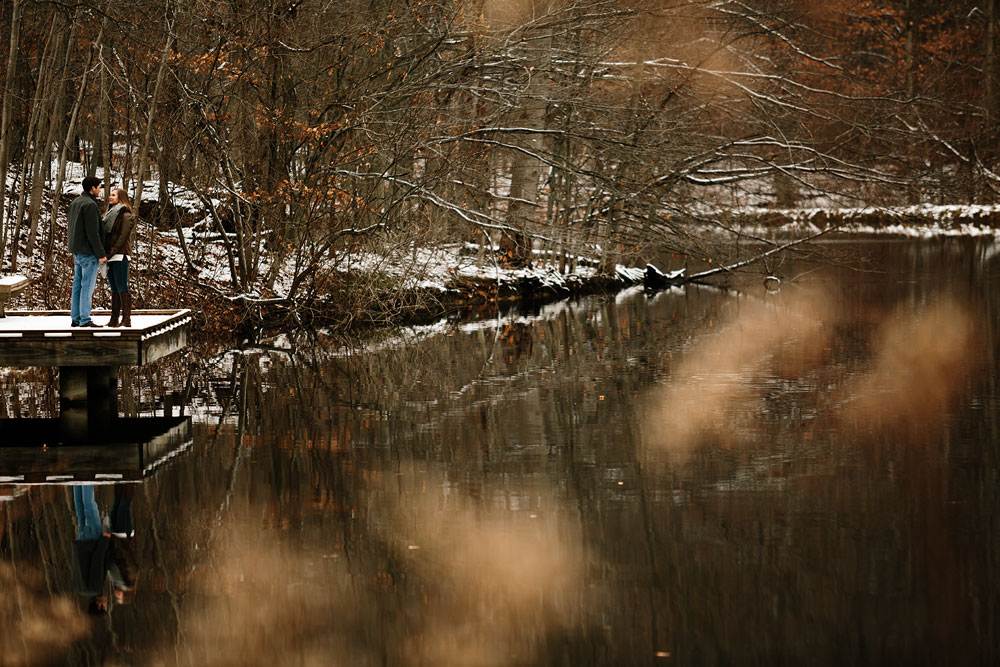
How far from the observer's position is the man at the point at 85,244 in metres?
14.1

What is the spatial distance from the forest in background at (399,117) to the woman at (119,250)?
5.17 metres

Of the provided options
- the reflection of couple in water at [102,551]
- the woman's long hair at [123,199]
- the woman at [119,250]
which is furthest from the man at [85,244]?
the reflection of couple in water at [102,551]

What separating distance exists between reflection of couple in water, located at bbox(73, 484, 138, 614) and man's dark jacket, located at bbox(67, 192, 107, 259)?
432cm

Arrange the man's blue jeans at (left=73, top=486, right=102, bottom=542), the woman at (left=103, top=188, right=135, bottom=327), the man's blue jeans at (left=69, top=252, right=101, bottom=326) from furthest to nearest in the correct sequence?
the man's blue jeans at (left=69, top=252, right=101, bottom=326) < the woman at (left=103, top=188, right=135, bottom=327) < the man's blue jeans at (left=73, top=486, right=102, bottom=542)

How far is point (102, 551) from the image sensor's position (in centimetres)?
870

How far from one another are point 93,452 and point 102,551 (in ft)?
12.3

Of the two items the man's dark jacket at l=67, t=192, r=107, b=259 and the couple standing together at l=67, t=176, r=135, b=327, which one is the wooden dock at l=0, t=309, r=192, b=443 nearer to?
the couple standing together at l=67, t=176, r=135, b=327

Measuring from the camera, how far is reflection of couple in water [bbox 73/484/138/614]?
7.83m

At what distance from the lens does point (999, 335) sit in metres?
20.5

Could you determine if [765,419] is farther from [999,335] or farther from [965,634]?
[999,335]

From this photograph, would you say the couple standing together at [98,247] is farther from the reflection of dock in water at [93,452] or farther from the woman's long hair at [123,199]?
the reflection of dock in water at [93,452]

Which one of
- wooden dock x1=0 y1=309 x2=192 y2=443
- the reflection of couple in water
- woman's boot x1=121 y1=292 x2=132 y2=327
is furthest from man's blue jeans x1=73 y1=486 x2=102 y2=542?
woman's boot x1=121 y1=292 x2=132 y2=327

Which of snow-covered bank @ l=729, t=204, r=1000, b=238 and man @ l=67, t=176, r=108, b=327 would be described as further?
snow-covered bank @ l=729, t=204, r=1000, b=238

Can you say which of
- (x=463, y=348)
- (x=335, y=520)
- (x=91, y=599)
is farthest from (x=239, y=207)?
(x=91, y=599)
